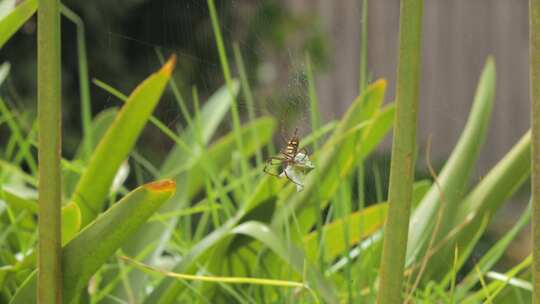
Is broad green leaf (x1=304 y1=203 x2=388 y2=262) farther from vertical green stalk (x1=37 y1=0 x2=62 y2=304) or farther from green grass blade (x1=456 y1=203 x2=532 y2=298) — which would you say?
vertical green stalk (x1=37 y1=0 x2=62 y2=304)

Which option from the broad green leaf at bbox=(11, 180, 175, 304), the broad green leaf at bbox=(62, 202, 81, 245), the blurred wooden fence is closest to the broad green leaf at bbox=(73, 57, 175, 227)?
the broad green leaf at bbox=(62, 202, 81, 245)

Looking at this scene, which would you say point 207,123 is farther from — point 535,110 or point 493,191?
point 535,110

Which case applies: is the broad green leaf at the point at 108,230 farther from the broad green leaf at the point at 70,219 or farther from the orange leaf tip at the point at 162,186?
the broad green leaf at the point at 70,219

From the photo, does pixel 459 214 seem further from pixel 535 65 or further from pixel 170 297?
pixel 535 65

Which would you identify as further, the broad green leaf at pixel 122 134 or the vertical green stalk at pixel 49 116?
the broad green leaf at pixel 122 134

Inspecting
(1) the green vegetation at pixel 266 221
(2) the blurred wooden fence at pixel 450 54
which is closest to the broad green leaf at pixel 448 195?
(1) the green vegetation at pixel 266 221
